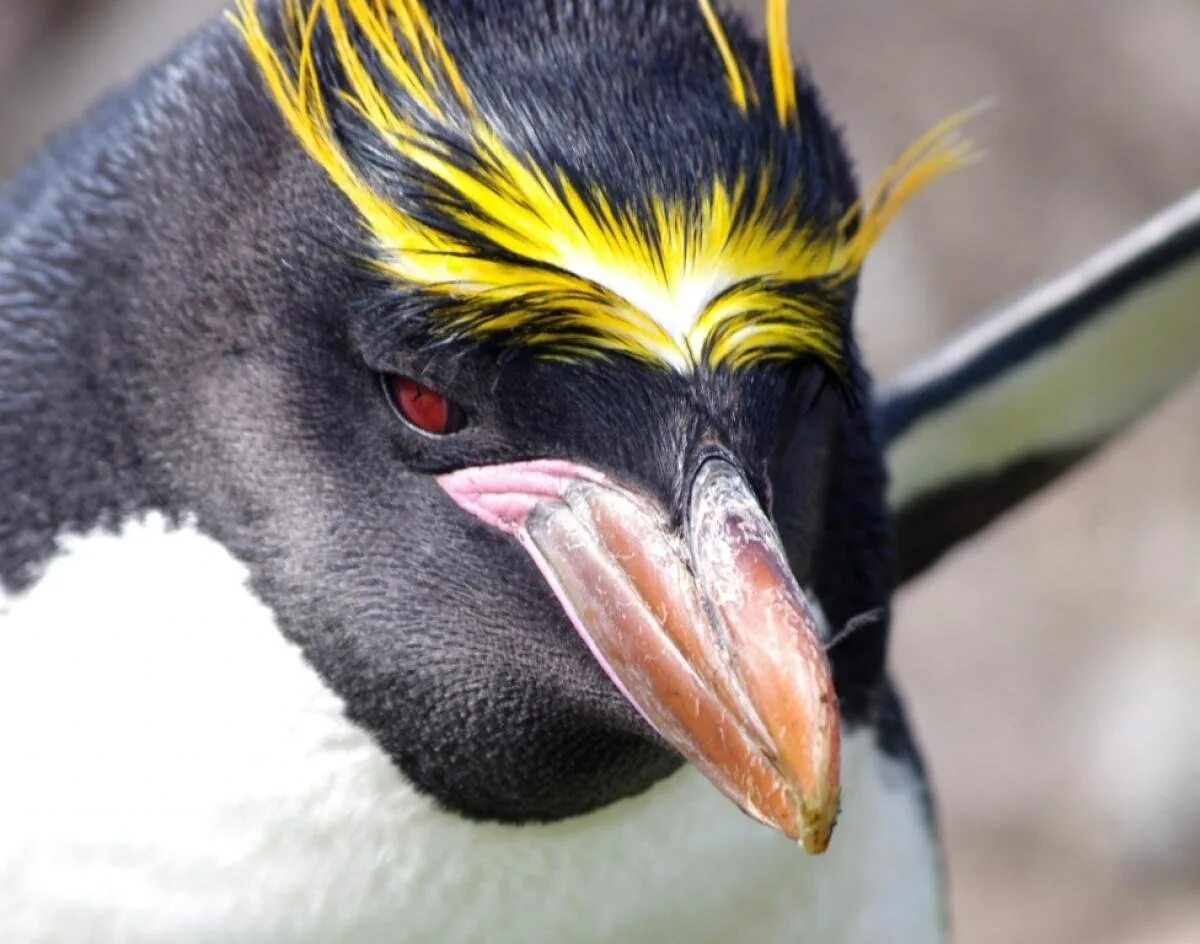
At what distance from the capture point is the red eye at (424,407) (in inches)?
62.3

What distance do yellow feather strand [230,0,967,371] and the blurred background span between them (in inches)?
137

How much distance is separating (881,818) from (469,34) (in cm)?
95

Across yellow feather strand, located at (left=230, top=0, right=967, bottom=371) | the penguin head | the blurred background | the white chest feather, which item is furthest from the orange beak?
the blurred background

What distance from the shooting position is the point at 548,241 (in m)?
1.54

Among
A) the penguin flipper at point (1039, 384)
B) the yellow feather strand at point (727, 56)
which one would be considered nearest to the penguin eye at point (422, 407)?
the yellow feather strand at point (727, 56)

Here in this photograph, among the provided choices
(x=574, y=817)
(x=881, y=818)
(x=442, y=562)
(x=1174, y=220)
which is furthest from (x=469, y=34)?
(x=1174, y=220)

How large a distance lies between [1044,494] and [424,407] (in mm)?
3850

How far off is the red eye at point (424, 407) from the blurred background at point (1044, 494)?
3503 mm

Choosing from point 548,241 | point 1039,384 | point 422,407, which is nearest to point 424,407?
point 422,407

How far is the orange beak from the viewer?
1418 millimetres

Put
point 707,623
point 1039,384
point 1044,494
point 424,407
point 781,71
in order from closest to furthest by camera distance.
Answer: point 707,623, point 424,407, point 781,71, point 1039,384, point 1044,494

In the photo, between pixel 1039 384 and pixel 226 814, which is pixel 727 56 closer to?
pixel 226 814

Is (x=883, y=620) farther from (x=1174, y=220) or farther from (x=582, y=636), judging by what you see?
(x=1174, y=220)

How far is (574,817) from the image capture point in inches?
69.7
